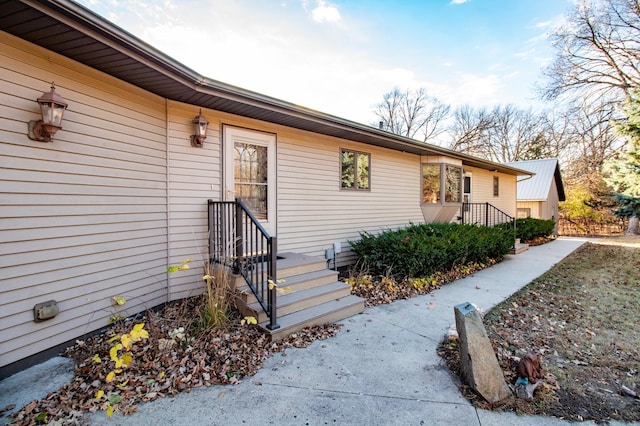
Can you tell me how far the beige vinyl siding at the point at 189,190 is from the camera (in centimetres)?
425

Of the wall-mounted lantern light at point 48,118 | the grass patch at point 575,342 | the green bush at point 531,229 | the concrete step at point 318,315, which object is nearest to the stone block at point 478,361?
the grass patch at point 575,342

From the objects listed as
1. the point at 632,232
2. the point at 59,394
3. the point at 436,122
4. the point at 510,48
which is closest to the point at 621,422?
the point at 59,394

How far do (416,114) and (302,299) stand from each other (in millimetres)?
26964

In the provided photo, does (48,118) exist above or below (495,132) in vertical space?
below

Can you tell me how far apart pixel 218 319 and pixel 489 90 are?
26.8 metres

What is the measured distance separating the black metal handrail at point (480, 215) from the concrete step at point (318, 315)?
7.70 metres

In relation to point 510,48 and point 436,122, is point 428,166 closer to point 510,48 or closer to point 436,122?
point 510,48

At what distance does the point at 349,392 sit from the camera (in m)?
2.54

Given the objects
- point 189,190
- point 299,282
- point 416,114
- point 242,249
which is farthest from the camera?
point 416,114

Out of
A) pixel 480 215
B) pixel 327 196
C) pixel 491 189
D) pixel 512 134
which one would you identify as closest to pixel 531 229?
pixel 491 189

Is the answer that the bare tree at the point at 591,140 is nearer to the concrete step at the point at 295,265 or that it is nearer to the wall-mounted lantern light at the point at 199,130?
the concrete step at the point at 295,265

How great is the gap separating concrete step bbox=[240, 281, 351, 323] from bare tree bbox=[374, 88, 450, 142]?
2485 cm

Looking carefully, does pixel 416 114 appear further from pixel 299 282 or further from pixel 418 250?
pixel 299 282

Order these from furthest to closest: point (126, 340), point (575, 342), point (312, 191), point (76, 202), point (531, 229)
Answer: point (531, 229) < point (312, 191) < point (575, 342) < point (76, 202) < point (126, 340)
